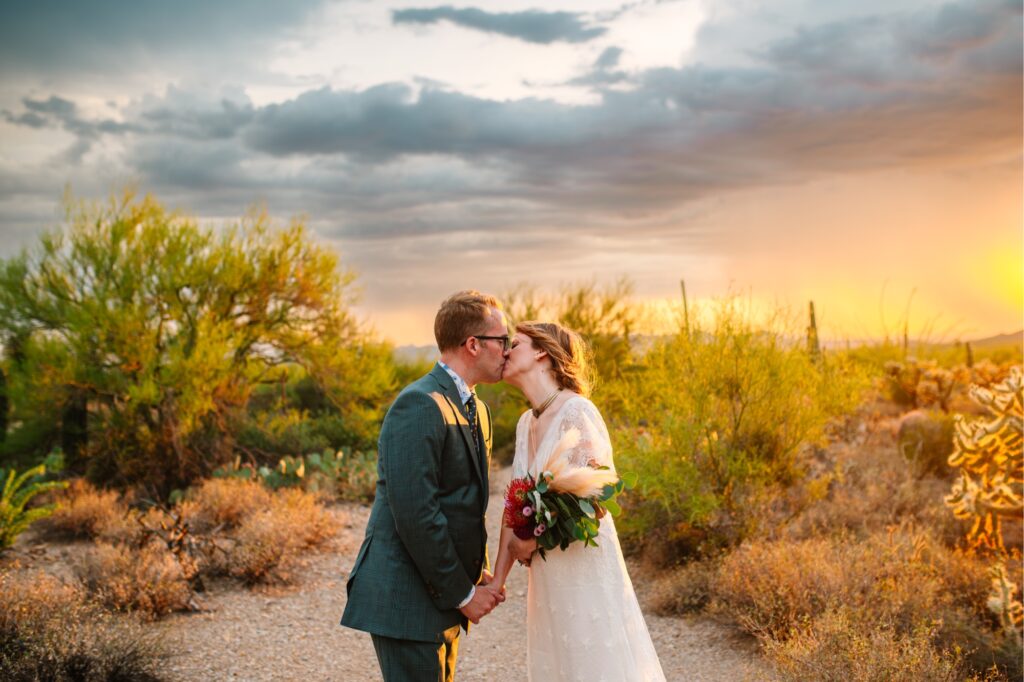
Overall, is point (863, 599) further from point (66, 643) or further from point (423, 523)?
point (66, 643)

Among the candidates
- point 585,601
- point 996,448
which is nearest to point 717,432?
point 996,448

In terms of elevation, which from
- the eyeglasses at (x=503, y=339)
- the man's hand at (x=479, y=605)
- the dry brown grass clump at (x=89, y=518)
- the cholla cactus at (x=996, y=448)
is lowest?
the dry brown grass clump at (x=89, y=518)

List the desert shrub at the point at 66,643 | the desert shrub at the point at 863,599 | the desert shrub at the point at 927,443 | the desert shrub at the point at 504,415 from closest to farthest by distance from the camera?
the desert shrub at the point at 66,643, the desert shrub at the point at 863,599, the desert shrub at the point at 927,443, the desert shrub at the point at 504,415

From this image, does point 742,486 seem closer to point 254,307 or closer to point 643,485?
point 643,485

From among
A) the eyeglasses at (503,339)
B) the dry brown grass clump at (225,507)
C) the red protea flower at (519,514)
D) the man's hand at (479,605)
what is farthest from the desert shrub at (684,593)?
the dry brown grass clump at (225,507)

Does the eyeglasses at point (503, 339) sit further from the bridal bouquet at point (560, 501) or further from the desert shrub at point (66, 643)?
the desert shrub at point (66, 643)

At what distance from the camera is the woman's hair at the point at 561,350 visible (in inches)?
143

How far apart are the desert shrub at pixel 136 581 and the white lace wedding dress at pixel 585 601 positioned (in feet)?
15.5

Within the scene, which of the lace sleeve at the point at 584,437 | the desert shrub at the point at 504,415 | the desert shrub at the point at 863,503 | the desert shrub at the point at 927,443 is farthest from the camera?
the desert shrub at the point at 504,415

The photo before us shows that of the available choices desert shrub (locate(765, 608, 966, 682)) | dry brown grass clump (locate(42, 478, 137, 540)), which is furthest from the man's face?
dry brown grass clump (locate(42, 478, 137, 540))

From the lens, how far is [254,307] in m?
14.6

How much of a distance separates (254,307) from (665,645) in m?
10.3

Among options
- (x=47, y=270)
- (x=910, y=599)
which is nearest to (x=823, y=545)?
(x=910, y=599)

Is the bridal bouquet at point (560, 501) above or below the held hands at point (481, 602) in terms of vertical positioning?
above
